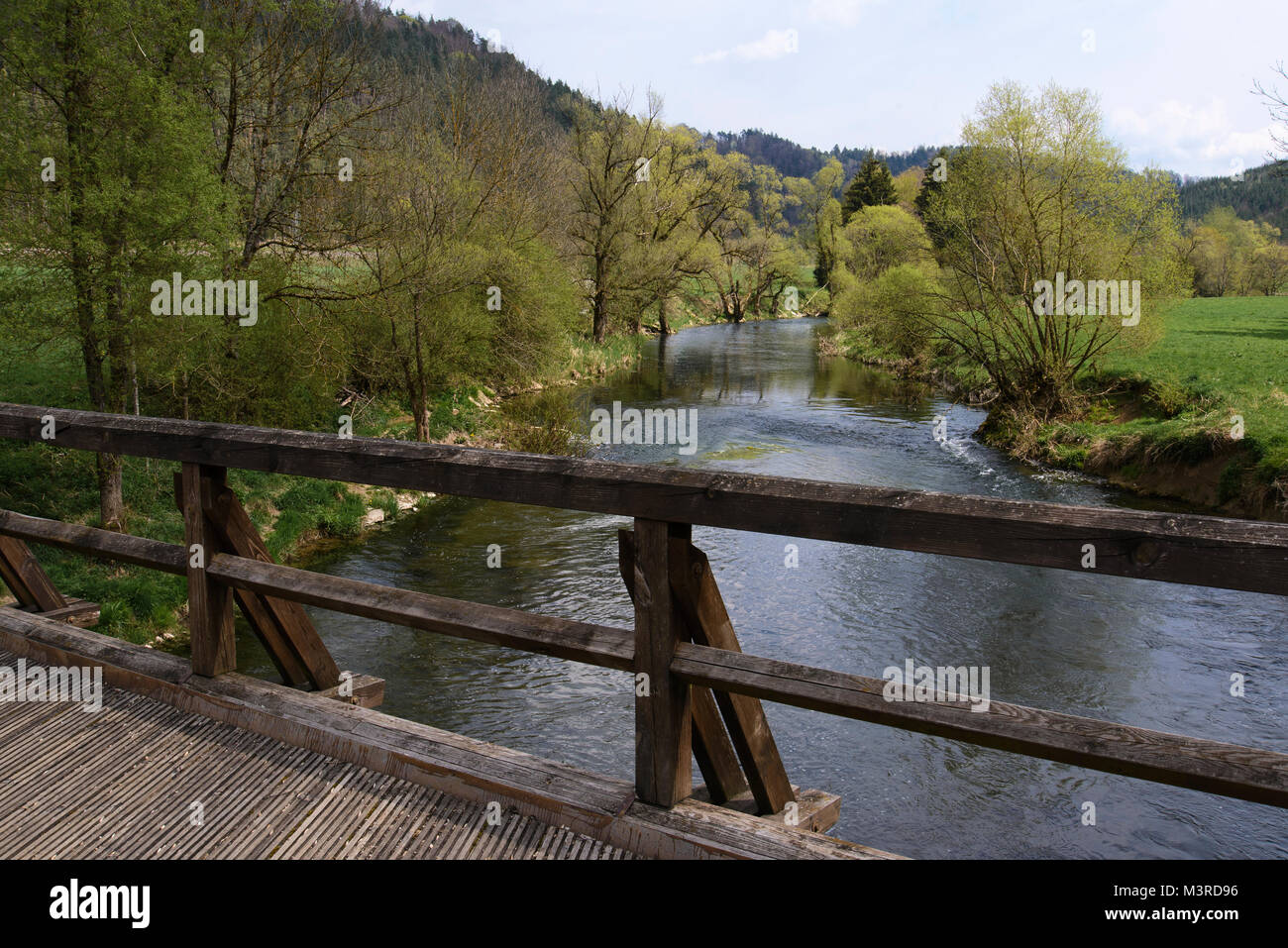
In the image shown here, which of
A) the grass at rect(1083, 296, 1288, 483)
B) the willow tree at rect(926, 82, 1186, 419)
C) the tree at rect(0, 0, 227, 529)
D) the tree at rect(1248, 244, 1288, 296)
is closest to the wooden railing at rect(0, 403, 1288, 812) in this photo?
the tree at rect(0, 0, 227, 529)

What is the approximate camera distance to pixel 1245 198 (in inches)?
5910

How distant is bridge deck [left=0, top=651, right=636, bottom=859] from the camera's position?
3.12 metres

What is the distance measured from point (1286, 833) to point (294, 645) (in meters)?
7.54

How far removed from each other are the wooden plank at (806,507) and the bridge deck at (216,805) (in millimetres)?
1102

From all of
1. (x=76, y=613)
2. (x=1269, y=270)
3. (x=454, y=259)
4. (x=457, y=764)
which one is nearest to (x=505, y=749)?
(x=457, y=764)

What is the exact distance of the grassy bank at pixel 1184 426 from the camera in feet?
54.1

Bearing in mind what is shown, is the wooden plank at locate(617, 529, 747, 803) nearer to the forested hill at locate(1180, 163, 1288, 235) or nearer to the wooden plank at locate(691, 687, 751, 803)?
the wooden plank at locate(691, 687, 751, 803)

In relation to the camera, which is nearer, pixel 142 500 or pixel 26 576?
pixel 26 576

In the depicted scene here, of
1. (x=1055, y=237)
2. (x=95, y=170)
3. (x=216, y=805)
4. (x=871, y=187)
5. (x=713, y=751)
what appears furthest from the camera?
(x=871, y=187)

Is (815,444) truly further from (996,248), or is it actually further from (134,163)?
(134,163)

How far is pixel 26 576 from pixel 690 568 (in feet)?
15.1

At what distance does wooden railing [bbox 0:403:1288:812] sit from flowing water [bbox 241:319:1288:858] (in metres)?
4.43

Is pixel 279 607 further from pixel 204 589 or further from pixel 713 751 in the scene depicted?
pixel 713 751
